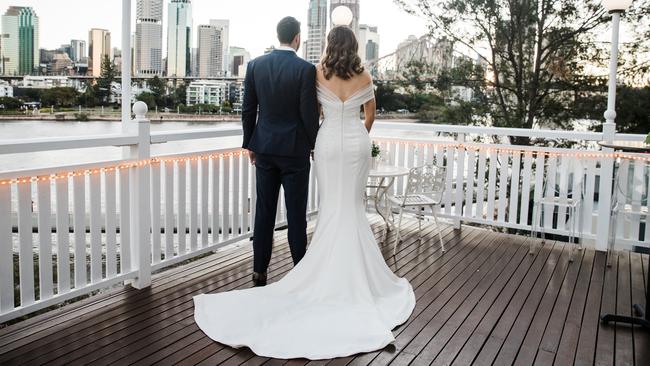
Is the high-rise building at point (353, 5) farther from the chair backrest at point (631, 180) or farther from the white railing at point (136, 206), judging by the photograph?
the chair backrest at point (631, 180)

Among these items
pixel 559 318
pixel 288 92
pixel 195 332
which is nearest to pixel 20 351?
pixel 195 332

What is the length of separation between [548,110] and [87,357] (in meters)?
8.93

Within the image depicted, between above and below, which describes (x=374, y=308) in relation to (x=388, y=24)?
below

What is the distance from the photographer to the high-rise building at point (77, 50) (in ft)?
11.9

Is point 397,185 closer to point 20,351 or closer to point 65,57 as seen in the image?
point 65,57

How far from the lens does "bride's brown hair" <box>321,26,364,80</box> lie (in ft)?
11.8

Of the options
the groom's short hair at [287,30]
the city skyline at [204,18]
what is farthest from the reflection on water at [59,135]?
the groom's short hair at [287,30]

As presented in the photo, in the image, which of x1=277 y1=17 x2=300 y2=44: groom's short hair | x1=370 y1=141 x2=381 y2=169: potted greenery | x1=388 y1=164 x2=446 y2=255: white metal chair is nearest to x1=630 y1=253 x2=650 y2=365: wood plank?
x1=388 y1=164 x2=446 y2=255: white metal chair

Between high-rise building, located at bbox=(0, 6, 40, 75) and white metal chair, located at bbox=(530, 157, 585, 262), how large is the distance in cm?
393

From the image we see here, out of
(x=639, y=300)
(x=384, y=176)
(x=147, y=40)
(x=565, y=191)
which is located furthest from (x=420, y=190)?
(x=147, y=40)

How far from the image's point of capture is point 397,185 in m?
6.16

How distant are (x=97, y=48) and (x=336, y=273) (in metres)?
2.06

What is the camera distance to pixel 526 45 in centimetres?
1020

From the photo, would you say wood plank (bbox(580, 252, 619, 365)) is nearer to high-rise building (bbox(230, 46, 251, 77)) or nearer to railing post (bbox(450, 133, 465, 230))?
railing post (bbox(450, 133, 465, 230))
